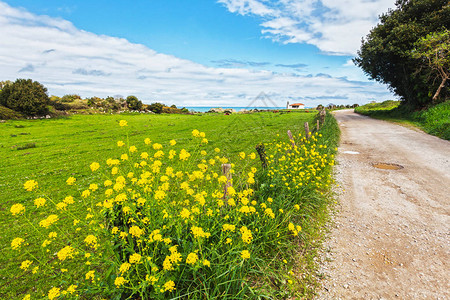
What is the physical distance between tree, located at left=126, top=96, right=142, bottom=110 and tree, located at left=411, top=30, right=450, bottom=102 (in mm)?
48933

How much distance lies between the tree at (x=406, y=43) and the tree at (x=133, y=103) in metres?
44.8

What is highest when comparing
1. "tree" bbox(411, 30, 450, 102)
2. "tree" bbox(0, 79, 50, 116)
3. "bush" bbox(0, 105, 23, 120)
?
"tree" bbox(411, 30, 450, 102)

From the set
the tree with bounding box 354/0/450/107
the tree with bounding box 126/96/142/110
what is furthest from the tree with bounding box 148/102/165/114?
the tree with bounding box 354/0/450/107

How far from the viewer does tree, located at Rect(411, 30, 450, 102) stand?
2036cm

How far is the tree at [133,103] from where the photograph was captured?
48912mm

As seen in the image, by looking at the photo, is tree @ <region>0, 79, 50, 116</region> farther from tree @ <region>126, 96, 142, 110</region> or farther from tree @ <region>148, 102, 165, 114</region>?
tree @ <region>148, 102, 165, 114</region>

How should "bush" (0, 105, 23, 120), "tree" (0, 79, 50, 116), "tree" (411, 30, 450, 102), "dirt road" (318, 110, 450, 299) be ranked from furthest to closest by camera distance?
1. "tree" (0, 79, 50, 116)
2. "bush" (0, 105, 23, 120)
3. "tree" (411, 30, 450, 102)
4. "dirt road" (318, 110, 450, 299)

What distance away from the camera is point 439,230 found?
4934 mm

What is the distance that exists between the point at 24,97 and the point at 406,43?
160 ft

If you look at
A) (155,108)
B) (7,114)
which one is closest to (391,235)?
(7,114)

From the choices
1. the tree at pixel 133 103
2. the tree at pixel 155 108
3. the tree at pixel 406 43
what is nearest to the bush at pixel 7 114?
the tree at pixel 133 103

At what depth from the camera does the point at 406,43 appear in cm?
2412

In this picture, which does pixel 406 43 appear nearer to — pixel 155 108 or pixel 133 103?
pixel 155 108

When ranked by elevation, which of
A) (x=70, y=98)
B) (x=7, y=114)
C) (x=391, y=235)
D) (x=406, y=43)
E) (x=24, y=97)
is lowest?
(x=391, y=235)
